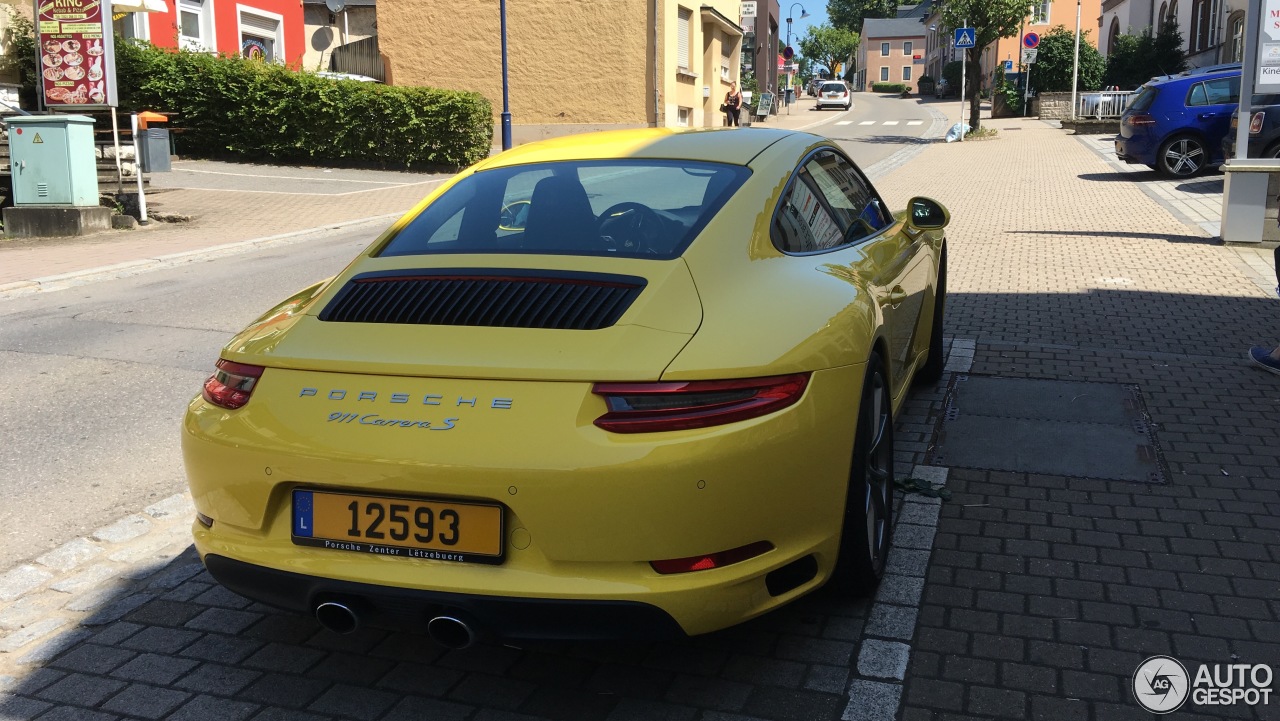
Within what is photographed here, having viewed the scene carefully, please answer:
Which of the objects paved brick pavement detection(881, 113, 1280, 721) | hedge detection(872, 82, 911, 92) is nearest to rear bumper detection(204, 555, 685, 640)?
paved brick pavement detection(881, 113, 1280, 721)

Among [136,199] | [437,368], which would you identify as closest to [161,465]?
[437,368]

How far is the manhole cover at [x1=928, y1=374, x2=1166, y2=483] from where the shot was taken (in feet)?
16.2

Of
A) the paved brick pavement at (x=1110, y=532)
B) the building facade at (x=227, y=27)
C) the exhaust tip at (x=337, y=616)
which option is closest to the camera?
the exhaust tip at (x=337, y=616)

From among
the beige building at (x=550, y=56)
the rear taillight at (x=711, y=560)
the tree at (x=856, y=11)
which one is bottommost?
the rear taillight at (x=711, y=560)

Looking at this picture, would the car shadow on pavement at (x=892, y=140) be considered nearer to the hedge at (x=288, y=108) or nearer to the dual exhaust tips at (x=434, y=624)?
the hedge at (x=288, y=108)

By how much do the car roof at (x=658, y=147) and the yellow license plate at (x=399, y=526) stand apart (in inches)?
65.1

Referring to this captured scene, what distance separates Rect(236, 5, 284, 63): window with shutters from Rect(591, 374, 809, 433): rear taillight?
29.1 meters

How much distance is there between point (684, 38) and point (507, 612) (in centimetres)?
3589

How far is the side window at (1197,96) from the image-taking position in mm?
18734

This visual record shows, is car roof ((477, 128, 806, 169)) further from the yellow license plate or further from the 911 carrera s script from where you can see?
the yellow license plate

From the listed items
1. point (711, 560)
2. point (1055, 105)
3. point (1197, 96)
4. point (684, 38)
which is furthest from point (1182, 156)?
point (1055, 105)

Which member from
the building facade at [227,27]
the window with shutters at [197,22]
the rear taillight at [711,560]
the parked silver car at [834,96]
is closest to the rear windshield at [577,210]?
the rear taillight at [711,560]

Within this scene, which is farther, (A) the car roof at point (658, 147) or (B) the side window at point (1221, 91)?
(B) the side window at point (1221, 91)

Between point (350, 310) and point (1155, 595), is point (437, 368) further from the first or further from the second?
point (1155, 595)
